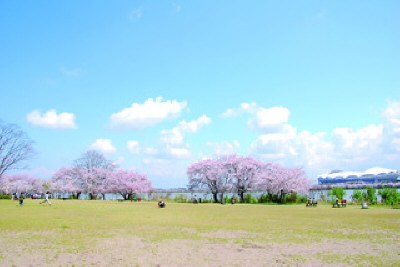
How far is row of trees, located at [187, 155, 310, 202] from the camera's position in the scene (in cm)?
5456

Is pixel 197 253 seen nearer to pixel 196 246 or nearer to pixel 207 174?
pixel 196 246

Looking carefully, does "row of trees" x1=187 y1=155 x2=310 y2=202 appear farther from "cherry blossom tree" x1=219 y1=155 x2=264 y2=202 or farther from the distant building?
the distant building

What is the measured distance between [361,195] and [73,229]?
3916 cm

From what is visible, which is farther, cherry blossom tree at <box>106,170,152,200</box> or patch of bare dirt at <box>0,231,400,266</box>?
cherry blossom tree at <box>106,170,152,200</box>

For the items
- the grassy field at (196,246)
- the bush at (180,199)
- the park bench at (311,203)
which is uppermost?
the grassy field at (196,246)

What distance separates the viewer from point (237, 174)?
5778cm

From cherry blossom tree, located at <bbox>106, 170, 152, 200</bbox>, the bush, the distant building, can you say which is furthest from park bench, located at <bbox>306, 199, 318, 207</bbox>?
the distant building

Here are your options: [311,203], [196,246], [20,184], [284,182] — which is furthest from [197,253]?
[20,184]

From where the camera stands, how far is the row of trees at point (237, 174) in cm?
5456

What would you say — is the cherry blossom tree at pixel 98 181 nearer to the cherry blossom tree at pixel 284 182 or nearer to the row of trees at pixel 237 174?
the row of trees at pixel 237 174

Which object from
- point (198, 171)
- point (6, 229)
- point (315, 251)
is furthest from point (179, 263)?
point (198, 171)

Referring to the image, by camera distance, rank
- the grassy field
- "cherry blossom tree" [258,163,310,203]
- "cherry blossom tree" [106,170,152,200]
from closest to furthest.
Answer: the grassy field, "cherry blossom tree" [258,163,310,203], "cherry blossom tree" [106,170,152,200]

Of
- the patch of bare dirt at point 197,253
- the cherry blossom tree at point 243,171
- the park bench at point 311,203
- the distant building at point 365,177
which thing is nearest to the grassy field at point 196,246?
the patch of bare dirt at point 197,253

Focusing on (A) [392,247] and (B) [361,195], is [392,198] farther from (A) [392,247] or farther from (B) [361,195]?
(A) [392,247]
